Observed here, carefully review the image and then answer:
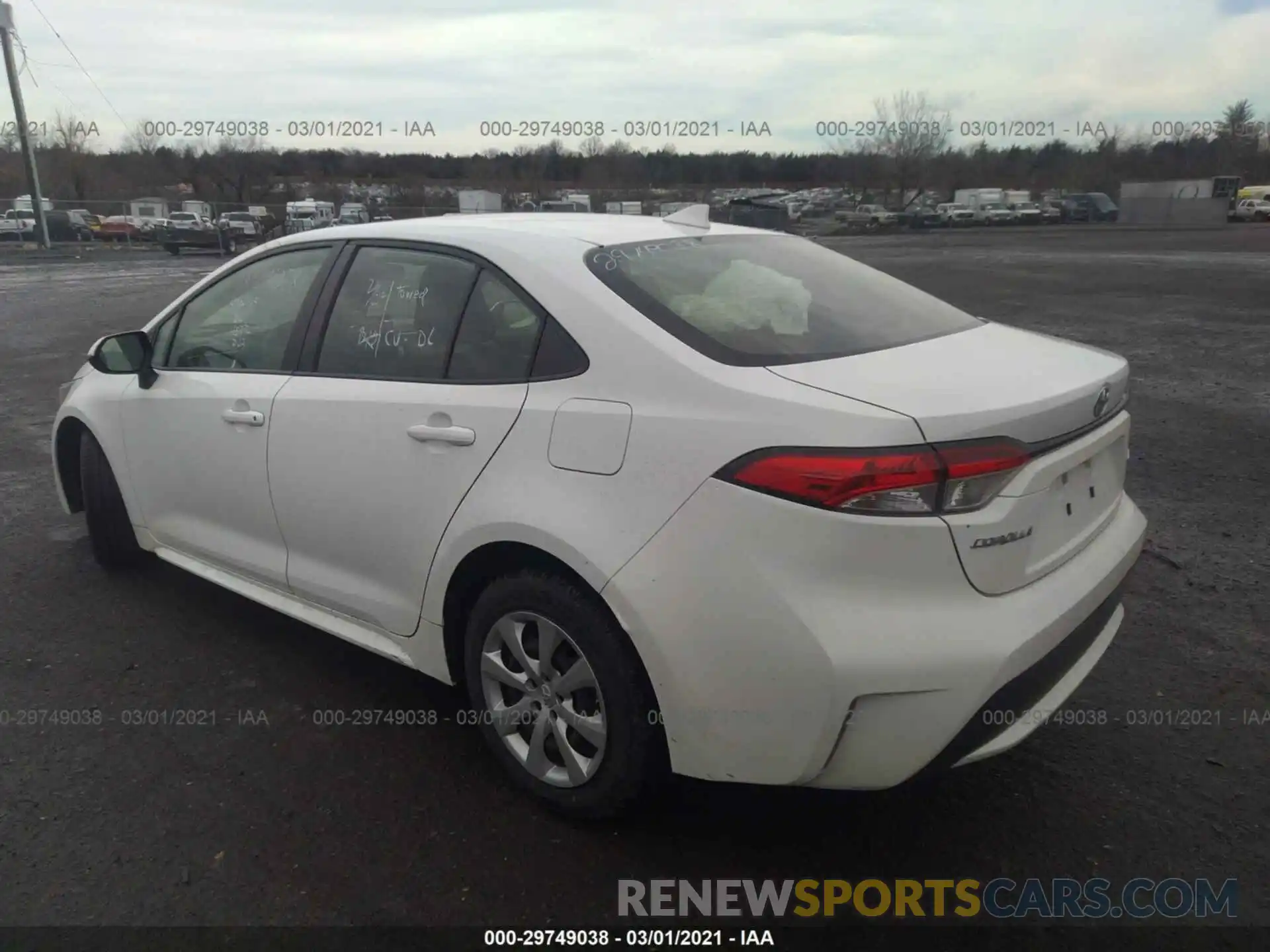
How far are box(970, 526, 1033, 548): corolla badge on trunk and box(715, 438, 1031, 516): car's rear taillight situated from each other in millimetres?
80

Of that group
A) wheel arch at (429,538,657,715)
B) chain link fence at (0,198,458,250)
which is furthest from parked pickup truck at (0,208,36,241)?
wheel arch at (429,538,657,715)

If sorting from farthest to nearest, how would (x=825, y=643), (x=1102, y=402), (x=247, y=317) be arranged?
(x=247, y=317) < (x=1102, y=402) < (x=825, y=643)

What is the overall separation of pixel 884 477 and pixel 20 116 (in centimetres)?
3966

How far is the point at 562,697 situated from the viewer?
2674 mm

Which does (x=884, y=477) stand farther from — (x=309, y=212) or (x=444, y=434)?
(x=309, y=212)

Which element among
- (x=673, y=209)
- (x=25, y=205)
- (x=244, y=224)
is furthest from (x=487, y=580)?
(x=25, y=205)

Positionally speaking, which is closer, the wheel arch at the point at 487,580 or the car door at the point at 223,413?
the wheel arch at the point at 487,580

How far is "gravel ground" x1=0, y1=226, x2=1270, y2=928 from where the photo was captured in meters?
2.55

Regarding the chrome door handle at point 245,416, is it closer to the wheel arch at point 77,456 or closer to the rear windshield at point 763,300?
the wheel arch at point 77,456

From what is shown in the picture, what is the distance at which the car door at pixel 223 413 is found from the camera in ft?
11.6

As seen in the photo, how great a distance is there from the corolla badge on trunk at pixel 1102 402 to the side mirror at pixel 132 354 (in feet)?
11.6

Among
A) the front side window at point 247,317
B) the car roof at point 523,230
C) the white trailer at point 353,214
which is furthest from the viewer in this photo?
the white trailer at point 353,214

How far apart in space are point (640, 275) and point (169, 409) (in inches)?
86.1

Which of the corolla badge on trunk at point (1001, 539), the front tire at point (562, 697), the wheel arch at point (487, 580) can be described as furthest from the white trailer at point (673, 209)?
the corolla badge on trunk at point (1001, 539)
